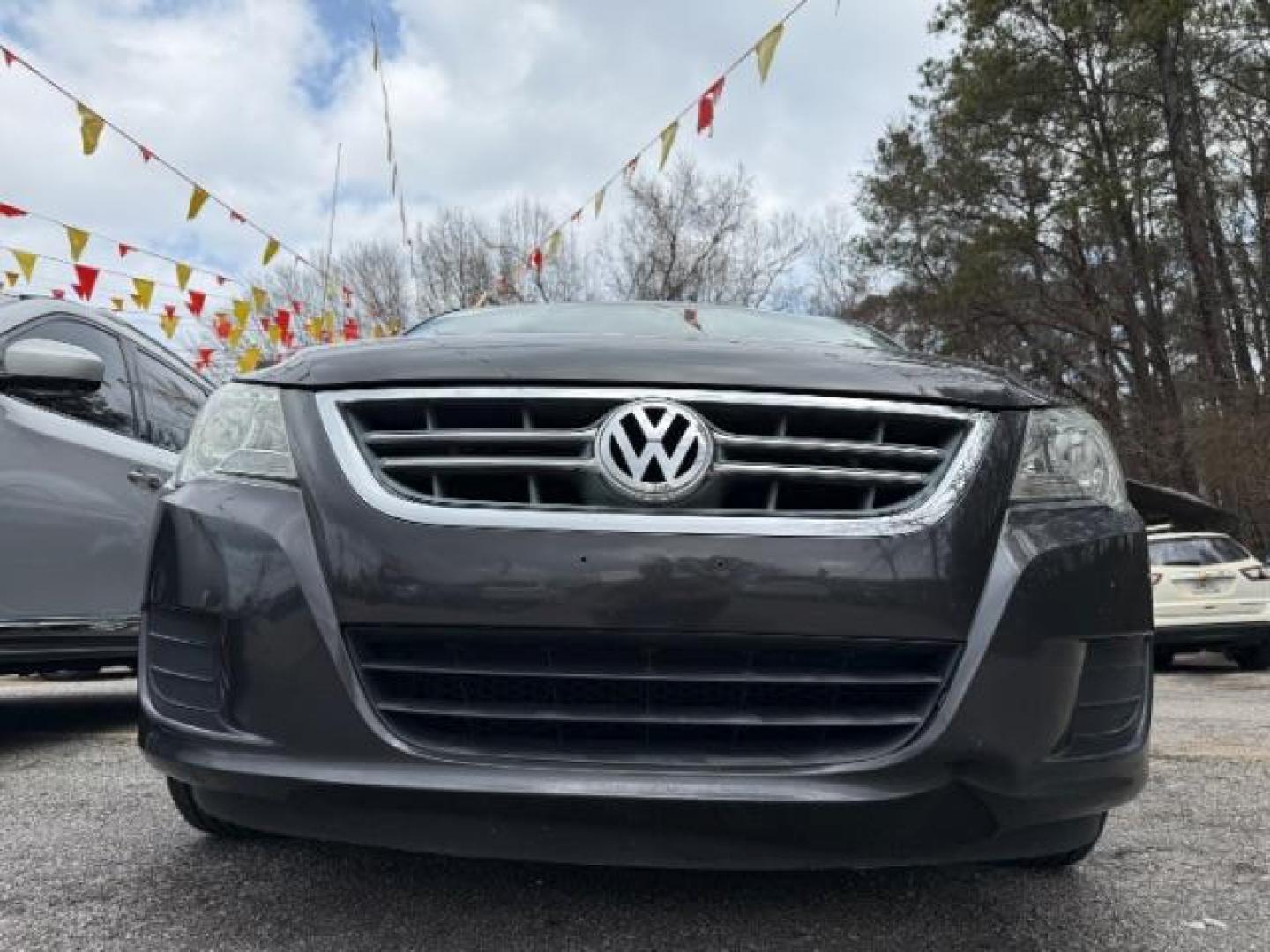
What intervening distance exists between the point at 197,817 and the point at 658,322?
1837 mm

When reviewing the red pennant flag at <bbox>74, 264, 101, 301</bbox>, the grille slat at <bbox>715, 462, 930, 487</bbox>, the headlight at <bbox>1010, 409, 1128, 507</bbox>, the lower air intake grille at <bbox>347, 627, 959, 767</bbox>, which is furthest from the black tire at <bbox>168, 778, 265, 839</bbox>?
the red pennant flag at <bbox>74, 264, 101, 301</bbox>

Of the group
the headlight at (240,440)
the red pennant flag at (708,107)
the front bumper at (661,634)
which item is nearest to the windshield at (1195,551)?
the red pennant flag at (708,107)

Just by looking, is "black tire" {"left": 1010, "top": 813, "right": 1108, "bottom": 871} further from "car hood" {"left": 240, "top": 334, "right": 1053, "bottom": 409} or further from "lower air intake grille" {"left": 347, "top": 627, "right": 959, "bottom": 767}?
"car hood" {"left": 240, "top": 334, "right": 1053, "bottom": 409}

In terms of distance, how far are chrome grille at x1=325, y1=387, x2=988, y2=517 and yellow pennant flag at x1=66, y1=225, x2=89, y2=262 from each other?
939 cm

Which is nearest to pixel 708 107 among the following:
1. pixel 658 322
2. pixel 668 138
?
pixel 668 138

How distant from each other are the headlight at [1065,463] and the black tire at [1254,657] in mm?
9936

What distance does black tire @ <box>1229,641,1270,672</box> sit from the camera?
35.0 feet

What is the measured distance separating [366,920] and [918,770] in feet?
3.46

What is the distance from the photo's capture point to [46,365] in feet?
11.0

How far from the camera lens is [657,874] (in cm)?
234

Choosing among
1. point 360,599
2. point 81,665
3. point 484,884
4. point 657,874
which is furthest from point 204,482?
point 81,665

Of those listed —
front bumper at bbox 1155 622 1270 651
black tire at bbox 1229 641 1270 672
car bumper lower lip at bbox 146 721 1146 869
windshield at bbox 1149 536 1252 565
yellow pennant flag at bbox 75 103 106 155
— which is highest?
yellow pennant flag at bbox 75 103 106 155

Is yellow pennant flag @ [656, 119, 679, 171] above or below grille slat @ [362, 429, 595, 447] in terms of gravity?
above

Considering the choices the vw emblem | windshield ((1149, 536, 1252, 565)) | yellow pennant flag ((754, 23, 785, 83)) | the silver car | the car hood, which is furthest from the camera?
windshield ((1149, 536, 1252, 565))
